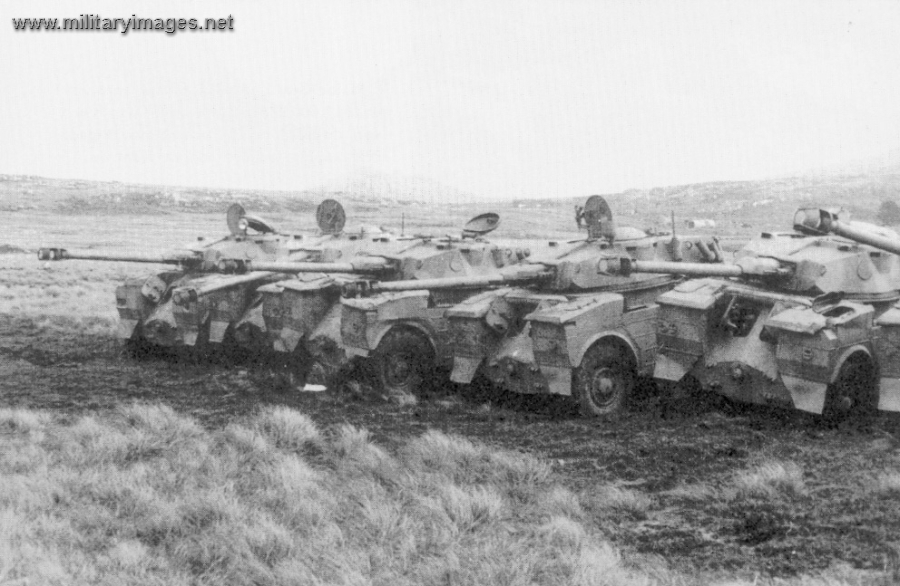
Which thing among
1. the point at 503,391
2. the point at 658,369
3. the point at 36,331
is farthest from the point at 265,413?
the point at 36,331

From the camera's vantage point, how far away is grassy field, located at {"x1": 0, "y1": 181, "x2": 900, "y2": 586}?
6.26 m

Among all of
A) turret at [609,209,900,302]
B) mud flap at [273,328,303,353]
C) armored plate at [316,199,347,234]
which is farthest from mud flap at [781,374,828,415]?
armored plate at [316,199,347,234]

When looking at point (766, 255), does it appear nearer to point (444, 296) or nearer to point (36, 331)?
point (444, 296)

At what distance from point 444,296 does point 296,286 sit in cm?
235

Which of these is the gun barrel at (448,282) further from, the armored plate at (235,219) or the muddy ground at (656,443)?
the armored plate at (235,219)

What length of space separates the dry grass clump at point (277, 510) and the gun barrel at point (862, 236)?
13.1 feet

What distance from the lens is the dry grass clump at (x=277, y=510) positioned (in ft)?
20.1

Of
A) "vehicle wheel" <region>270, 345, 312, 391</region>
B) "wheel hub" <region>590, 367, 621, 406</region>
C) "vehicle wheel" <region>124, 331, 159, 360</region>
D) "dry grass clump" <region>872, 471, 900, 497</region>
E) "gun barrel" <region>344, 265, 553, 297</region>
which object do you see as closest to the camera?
"dry grass clump" <region>872, 471, 900, 497</region>

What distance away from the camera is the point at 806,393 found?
10023 millimetres

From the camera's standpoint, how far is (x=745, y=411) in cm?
1141

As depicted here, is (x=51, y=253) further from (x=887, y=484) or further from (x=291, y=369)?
(x=887, y=484)

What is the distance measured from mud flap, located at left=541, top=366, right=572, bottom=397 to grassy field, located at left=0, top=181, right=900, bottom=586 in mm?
424

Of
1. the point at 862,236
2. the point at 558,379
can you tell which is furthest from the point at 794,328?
the point at 558,379

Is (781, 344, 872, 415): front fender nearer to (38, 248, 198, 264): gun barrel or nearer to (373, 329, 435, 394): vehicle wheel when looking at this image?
(373, 329, 435, 394): vehicle wheel
